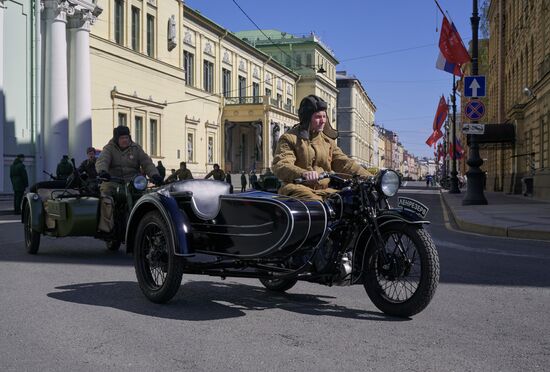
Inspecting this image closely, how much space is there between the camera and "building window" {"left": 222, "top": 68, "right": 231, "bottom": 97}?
5447cm

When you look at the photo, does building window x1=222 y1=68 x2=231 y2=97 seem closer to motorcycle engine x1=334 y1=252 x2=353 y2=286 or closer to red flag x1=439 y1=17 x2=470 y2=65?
red flag x1=439 y1=17 x2=470 y2=65

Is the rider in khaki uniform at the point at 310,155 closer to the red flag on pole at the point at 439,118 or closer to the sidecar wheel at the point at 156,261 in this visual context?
the sidecar wheel at the point at 156,261

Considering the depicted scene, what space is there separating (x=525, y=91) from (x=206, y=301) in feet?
82.7

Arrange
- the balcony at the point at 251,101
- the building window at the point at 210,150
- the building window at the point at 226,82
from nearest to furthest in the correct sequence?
the building window at the point at 210,150
the building window at the point at 226,82
the balcony at the point at 251,101

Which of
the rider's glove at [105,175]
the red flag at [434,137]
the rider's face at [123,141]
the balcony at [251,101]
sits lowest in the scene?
the rider's glove at [105,175]

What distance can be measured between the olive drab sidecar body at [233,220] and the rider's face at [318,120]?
71 cm

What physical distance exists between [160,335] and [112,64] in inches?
1253

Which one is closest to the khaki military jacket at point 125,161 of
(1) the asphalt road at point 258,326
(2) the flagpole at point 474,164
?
(1) the asphalt road at point 258,326

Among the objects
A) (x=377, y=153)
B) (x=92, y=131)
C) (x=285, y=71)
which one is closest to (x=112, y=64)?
(x=92, y=131)

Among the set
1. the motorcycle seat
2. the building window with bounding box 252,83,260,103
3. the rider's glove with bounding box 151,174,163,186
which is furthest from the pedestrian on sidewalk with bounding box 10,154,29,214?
the building window with bounding box 252,83,260,103

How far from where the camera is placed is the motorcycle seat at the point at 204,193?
17.3ft

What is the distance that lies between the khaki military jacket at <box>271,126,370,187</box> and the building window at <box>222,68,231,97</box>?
49713 millimetres

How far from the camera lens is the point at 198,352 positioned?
12.7ft

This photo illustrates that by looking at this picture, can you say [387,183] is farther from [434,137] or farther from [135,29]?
[434,137]
